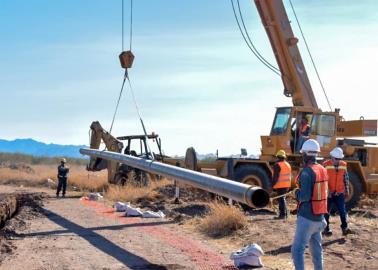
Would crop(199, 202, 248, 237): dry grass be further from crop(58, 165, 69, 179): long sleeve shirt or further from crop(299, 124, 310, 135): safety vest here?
crop(58, 165, 69, 179): long sleeve shirt

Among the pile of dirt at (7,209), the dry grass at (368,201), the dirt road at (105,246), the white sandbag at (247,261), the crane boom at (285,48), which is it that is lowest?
the pile of dirt at (7,209)

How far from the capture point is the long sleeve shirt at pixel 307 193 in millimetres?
8008

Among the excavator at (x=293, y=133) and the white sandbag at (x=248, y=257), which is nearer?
the white sandbag at (x=248, y=257)

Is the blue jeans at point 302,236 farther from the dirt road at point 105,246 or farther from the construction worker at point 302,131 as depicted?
the construction worker at point 302,131

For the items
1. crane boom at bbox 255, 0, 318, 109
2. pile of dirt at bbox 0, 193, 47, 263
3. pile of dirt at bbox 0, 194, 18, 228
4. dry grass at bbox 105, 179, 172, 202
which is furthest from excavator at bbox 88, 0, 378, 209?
pile of dirt at bbox 0, 194, 18, 228

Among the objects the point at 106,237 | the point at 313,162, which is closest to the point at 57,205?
the point at 106,237

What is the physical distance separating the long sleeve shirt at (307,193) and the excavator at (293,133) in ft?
32.4

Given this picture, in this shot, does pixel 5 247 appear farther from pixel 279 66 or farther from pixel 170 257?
pixel 279 66

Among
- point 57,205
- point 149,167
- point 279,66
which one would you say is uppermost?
point 279,66

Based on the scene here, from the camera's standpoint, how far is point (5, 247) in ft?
36.8

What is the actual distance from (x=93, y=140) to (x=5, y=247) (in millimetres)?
18299

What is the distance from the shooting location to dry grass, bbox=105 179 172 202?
867 inches

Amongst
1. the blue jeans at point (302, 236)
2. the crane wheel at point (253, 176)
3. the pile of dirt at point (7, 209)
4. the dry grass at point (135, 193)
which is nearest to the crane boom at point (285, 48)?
the crane wheel at point (253, 176)

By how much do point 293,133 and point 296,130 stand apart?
0.13 m
